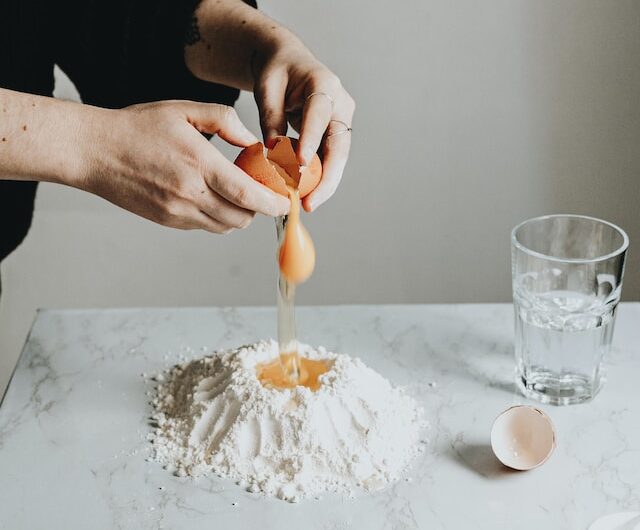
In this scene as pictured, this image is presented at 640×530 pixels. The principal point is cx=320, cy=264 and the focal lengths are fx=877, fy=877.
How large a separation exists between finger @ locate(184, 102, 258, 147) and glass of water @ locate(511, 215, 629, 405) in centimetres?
39

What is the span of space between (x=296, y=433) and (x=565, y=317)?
0.39 meters

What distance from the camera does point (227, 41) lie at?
4.34 ft

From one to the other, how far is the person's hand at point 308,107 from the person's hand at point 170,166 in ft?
0.30

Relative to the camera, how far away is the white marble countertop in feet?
3.12

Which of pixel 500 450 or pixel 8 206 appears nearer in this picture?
pixel 500 450

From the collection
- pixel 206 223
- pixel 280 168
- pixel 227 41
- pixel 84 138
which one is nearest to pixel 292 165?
pixel 280 168

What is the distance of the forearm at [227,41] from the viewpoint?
128cm

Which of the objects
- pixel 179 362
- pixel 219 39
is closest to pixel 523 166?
pixel 219 39

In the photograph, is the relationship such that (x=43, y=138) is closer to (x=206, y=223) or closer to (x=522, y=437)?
(x=206, y=223)

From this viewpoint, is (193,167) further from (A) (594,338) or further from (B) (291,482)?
(A) (594,338)

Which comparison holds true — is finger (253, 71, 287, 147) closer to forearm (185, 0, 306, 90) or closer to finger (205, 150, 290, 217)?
forearm (185, 0, 306, 90)

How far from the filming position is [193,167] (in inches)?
38.3

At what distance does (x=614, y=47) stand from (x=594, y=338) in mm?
Result: 1078

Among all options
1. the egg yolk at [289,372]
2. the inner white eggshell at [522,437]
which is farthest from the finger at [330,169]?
the inner white eggshell at [522,437]
